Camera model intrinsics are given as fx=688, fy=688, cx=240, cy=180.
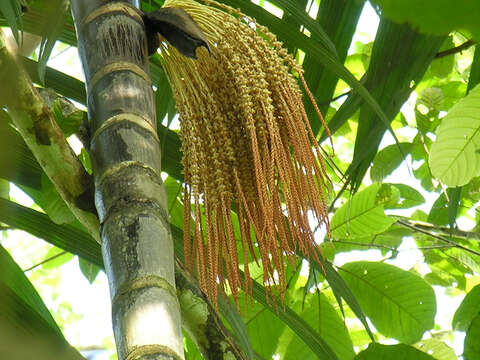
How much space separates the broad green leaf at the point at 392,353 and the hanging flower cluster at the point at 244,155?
30 cm

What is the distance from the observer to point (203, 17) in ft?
3.50

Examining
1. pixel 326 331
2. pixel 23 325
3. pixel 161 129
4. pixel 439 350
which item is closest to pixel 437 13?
pixel 23 325

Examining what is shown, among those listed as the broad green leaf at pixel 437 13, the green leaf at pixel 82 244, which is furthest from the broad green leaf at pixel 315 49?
the broad green leaf at pixel 437 13

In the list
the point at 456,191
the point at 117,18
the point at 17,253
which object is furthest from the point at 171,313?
the point at 17,253

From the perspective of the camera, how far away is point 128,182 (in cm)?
75

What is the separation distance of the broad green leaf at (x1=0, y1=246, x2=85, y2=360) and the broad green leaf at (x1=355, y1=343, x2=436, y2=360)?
1.83 feet

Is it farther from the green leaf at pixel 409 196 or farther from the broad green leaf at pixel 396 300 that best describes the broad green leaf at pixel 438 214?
the broad green leaf at pixel 396 300

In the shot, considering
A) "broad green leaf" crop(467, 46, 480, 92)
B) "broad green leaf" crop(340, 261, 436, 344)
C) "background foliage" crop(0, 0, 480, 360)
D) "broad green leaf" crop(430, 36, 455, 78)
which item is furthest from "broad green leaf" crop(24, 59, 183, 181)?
"broad green leaf" crop(430, 36, 455, 78)

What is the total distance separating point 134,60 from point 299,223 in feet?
1.00

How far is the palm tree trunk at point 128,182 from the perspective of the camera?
608 millimetres

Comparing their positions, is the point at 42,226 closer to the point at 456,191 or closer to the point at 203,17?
the point at 203,17

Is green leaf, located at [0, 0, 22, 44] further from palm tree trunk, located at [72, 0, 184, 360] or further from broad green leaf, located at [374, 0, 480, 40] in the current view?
broad green leaf, located at [374, 0, 480, 40]

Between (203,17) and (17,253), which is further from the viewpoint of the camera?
(17,253)

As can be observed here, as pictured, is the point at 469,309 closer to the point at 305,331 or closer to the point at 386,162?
the point at 305,331
